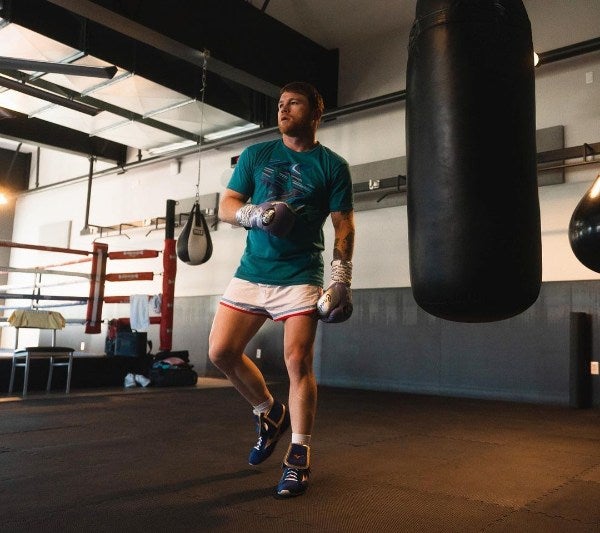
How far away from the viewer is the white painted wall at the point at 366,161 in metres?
5.15

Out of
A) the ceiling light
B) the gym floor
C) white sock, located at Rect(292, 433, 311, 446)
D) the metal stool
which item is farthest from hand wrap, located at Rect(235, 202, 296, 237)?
the ceiling light

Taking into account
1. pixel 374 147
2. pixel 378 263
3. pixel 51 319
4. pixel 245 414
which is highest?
pixel 374 147

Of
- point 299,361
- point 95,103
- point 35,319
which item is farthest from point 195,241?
point 299,361

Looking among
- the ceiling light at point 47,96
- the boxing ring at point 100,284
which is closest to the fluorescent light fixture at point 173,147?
the ceiling light at point 47,96

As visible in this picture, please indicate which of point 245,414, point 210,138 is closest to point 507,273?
point 245,414

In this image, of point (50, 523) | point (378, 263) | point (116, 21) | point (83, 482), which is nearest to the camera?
point (50, 523)

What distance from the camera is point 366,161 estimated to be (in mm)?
6566

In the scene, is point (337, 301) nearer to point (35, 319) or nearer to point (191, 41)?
point (191, 41)

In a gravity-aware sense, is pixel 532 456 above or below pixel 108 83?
below

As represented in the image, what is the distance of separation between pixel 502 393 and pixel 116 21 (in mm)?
4721

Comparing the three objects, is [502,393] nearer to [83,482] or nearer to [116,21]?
[83,482]

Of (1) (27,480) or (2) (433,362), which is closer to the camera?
(1) (27,480)

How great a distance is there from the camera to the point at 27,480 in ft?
6.21

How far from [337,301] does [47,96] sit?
5.44 m
